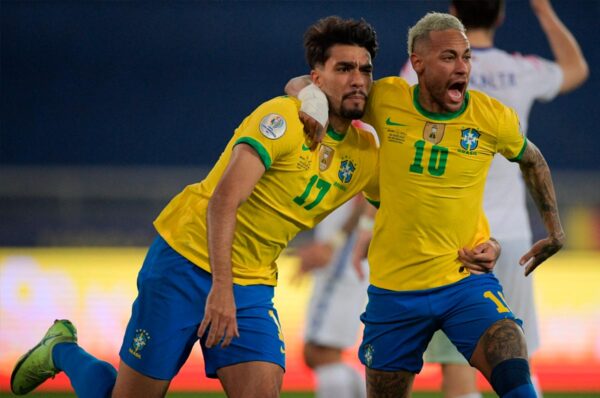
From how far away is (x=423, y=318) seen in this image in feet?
13.7

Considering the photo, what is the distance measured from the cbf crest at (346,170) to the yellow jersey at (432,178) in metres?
0.14

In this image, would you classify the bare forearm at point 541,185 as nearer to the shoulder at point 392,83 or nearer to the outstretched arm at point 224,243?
the shoulder at point 392,83

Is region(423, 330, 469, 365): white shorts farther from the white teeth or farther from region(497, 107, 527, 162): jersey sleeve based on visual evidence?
the white teeth

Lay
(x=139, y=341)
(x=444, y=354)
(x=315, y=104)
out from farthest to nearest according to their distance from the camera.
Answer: (x=444, y=354)
(x=139, y=341)
(x=315, y=104)

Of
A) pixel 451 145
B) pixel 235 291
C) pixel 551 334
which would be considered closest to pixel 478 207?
pixel 451 145

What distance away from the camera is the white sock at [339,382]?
5672mm

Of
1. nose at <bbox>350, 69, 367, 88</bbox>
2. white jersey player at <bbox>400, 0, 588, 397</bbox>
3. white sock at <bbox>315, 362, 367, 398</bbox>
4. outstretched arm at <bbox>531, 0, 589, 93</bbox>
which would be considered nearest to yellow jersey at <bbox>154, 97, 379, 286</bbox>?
nose at <bbox>350, 69, 367, 88</bbox>

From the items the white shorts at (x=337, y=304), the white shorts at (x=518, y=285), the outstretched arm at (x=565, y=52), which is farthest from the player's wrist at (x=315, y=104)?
the outstretched arm at (x=565, y=52)

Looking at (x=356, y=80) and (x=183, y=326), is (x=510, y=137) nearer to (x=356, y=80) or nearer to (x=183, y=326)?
(x=356, y=80)

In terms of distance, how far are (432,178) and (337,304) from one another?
1899mm

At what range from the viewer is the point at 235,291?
407 centimetres

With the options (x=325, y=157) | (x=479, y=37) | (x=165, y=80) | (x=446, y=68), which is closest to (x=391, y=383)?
(x=325, y=157)

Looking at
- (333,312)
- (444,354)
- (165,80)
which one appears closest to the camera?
(444,354)

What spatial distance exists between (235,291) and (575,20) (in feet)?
41.9
